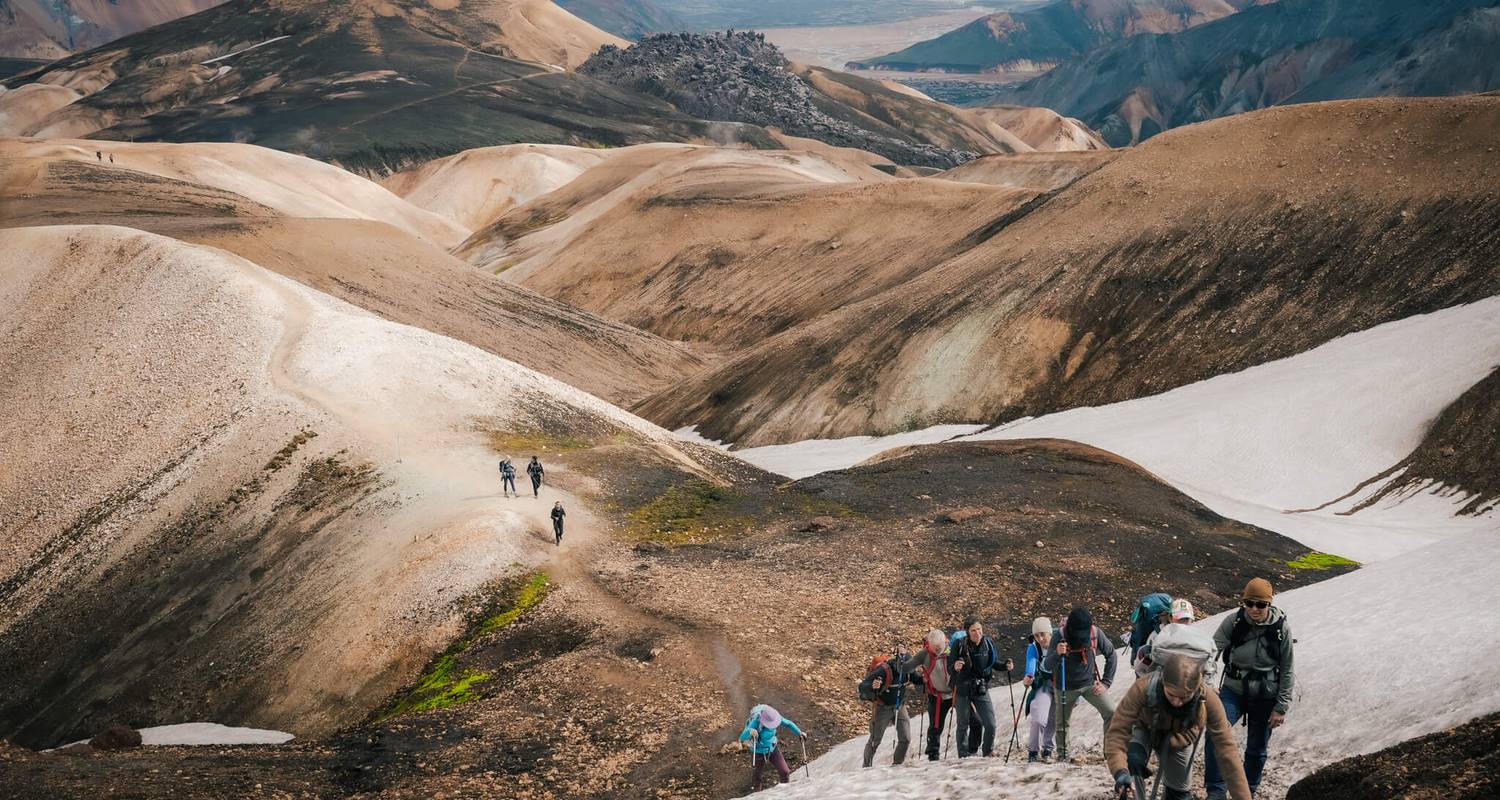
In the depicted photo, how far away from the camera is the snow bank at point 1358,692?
11875 millimetres

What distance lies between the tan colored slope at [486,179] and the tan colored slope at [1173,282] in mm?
108435

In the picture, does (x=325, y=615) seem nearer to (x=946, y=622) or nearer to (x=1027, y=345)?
(x=946, y=622)

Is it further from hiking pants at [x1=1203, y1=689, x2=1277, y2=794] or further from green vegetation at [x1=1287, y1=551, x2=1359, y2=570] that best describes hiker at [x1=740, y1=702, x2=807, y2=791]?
green vegetation at [x1=1287, y1=551, x2=1359, y2=570]

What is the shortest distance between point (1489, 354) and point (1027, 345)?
73.5 ft

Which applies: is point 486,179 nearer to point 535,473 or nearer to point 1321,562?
point 535,473

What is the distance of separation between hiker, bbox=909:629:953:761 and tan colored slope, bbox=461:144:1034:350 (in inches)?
2886

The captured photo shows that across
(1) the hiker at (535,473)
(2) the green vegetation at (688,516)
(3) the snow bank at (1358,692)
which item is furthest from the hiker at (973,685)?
(1) the hiker at (535,473)

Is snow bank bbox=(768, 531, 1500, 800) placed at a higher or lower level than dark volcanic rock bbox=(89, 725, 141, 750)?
higher

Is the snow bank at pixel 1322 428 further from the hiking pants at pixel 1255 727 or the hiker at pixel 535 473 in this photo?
the hiking pants at pixel 1255 727

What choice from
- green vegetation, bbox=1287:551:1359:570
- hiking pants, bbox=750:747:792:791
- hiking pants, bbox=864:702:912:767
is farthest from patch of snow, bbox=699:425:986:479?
hiking pants, bbox=864:702:912:767

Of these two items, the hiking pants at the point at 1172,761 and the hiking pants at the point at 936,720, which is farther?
the hiking pants at the point at 936,720


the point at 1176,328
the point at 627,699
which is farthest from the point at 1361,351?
the point at 627,699

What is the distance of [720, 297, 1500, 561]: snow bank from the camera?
41.8 meters

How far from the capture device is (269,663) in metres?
28.7
